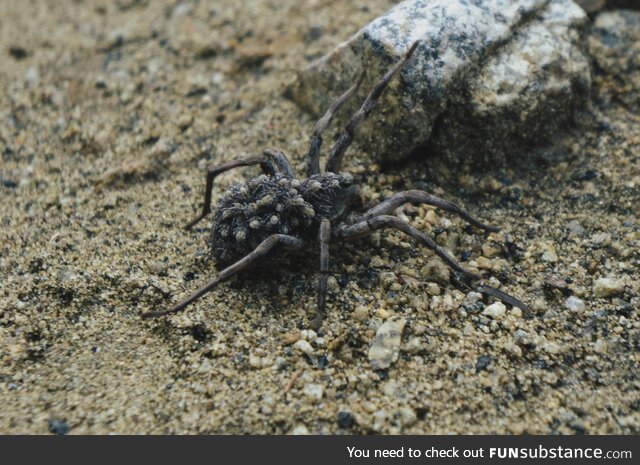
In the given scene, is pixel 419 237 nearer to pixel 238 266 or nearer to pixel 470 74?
pixel 238 266

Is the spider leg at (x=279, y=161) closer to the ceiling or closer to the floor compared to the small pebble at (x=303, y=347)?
closer to the ceiling

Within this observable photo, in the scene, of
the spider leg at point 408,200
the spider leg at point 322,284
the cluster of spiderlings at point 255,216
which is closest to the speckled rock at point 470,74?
the spider leg at point 408,200

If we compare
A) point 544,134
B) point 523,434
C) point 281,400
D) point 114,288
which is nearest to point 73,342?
point 114,288

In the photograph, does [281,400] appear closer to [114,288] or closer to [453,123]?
[114,288]

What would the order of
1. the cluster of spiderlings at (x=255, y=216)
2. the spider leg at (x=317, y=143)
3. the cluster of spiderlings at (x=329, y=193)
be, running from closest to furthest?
the cluster of spiderlings at (x=255, y=216) < the cluster of spiderlings at (x=329, y=193) < the spider leg at (x=317, y=143)

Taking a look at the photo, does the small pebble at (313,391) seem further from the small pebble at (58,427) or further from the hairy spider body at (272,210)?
the small pebble at (58,427)
